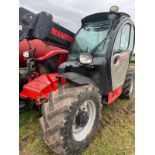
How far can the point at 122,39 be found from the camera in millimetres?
2820

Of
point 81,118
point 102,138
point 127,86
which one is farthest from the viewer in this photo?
point 127,86

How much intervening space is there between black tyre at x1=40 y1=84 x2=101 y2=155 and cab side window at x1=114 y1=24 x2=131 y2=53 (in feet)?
2.88

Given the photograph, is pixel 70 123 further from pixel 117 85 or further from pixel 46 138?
pixel 117 85

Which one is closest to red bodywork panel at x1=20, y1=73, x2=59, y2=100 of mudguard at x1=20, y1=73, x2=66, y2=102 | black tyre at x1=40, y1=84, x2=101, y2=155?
mudguard at x1=20, y1=73, x2=66, y2=102

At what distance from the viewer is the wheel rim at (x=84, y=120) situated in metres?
2.03

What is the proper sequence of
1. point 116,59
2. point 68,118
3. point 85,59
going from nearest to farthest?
1. point 68,118
2. point 85,59
3. point 116,59

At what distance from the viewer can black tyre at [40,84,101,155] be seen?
1.74 meters

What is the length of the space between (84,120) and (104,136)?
53 centimetres

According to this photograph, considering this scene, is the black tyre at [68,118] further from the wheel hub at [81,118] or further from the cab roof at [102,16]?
the cab roof at [102,16]

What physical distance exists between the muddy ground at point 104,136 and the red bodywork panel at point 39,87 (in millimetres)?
448

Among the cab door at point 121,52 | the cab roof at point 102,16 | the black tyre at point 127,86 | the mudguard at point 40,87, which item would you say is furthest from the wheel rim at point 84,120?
the black tyre at point 127,86

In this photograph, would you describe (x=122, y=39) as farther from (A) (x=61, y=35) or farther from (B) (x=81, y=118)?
(B) (x=81, y=118)

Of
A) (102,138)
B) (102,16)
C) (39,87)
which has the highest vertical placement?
(102,16)

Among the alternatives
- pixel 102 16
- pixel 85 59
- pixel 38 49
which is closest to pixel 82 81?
pixel 85 59
